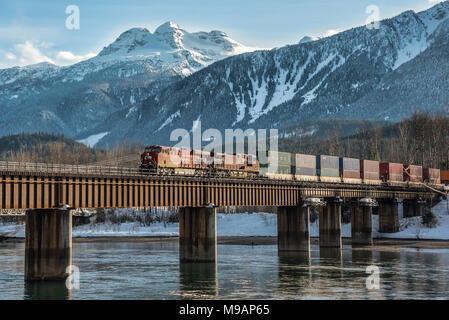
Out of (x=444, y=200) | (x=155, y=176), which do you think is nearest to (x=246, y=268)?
(x=155, y=176)

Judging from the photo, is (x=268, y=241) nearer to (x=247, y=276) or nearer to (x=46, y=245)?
(x=247, y=276)

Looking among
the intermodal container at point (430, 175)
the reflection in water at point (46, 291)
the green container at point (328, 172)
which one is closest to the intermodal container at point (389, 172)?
the intermodal container at point (430, 175)

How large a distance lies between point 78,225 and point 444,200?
95.4 meters

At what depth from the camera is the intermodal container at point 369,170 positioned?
385ft

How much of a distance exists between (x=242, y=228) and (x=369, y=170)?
39940mm

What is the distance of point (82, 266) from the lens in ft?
253

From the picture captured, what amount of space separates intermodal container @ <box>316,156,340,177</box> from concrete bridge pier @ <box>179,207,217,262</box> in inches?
1387

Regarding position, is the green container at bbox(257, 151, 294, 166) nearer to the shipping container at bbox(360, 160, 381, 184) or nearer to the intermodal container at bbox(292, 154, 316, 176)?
the intermodal container at bbox(292, 154, 316, 176)

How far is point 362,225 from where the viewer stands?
4437 inches

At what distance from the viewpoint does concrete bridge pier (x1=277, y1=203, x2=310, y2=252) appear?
92.5 metres

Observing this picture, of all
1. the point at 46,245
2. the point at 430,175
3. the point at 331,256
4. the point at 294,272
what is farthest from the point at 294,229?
the point at 430,175

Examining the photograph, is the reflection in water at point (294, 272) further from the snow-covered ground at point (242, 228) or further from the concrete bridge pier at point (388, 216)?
the snow-covered ground at point (242, 228)
